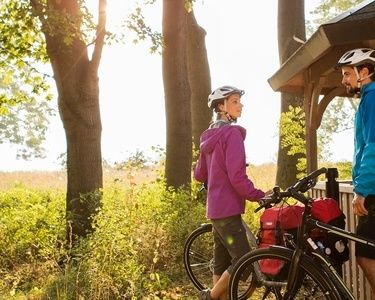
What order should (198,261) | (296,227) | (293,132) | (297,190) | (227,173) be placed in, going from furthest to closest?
(293,132) → (198,261) → (227,173) → (296,227) → (297,190)

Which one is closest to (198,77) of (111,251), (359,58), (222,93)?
(111,251)

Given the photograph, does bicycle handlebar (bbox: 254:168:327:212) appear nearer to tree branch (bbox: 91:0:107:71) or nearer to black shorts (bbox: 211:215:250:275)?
black shorts (bbox: 211:215:250:275)

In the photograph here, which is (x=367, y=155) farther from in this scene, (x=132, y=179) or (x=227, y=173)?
(x=132, y=179)

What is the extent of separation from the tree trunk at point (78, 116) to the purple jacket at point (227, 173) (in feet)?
15.8

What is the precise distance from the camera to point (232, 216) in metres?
4.96

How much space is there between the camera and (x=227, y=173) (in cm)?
491

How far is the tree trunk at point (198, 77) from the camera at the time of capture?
15.3m

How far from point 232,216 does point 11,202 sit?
10.2 m

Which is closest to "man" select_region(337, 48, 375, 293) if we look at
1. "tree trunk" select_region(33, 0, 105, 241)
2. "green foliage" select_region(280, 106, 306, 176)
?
"tree trunk" select_region(33, 0, 105, 241)

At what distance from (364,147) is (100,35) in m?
7.22

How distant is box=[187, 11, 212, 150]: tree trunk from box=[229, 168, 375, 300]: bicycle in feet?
35.0

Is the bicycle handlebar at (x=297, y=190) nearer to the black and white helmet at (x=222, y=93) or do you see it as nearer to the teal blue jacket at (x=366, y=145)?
the teal blue jacket at (x=366, y=145)

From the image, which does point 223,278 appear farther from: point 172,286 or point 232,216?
point 172,286

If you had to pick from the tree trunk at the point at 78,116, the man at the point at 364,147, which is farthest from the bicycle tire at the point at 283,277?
the tree trunk at the point at 78,116
